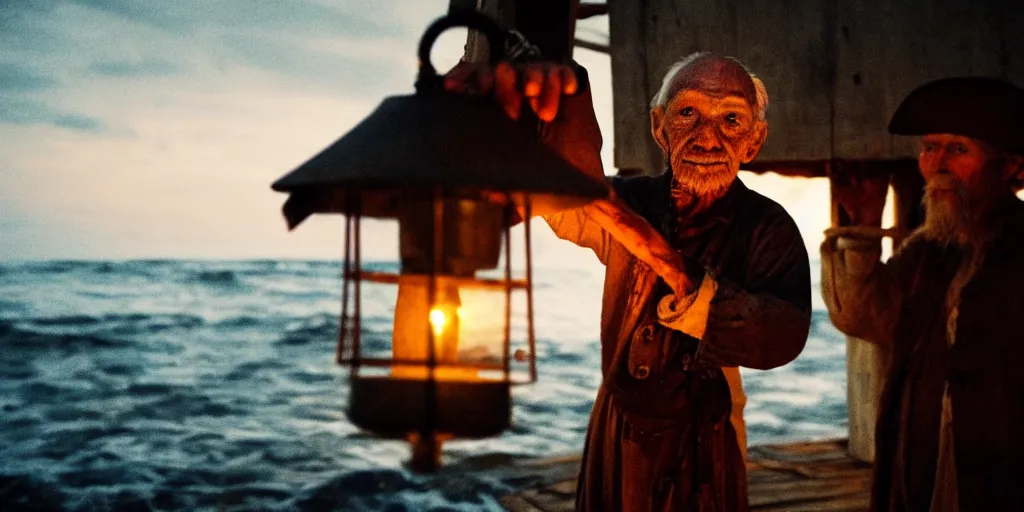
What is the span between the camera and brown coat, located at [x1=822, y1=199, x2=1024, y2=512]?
12.1ft

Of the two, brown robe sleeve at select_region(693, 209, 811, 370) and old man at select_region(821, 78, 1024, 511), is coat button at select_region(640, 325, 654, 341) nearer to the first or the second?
brown robe sleeve at select_region(693, 209, 811, 370)

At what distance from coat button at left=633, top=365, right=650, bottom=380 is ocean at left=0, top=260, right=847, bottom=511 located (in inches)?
12.6

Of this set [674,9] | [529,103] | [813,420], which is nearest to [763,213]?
[529,103]

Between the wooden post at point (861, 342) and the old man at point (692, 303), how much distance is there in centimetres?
260

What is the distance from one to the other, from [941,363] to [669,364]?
205 centimetres

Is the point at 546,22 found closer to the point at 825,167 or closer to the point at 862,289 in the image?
the point at 862,289

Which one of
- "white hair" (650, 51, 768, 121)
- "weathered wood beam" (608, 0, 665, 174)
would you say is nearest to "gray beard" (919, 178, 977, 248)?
"weathered wood beam" (608, 0, 665, 174)

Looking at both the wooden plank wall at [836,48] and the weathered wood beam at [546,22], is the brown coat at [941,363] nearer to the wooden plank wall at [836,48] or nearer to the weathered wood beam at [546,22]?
the wooden plank wall at [836,48]

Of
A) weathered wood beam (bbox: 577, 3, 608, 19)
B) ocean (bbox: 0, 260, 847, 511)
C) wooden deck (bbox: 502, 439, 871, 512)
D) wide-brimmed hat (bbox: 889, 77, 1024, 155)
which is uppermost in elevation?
weathered wood beam (bbox: 577, 3, 608, 19)

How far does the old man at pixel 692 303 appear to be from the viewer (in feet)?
7.57

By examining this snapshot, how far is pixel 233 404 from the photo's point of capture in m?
17.4

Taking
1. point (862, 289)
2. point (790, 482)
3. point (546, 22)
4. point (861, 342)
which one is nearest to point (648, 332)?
point (546, 22)

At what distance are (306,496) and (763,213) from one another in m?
8.73

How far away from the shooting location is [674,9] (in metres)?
4.87
